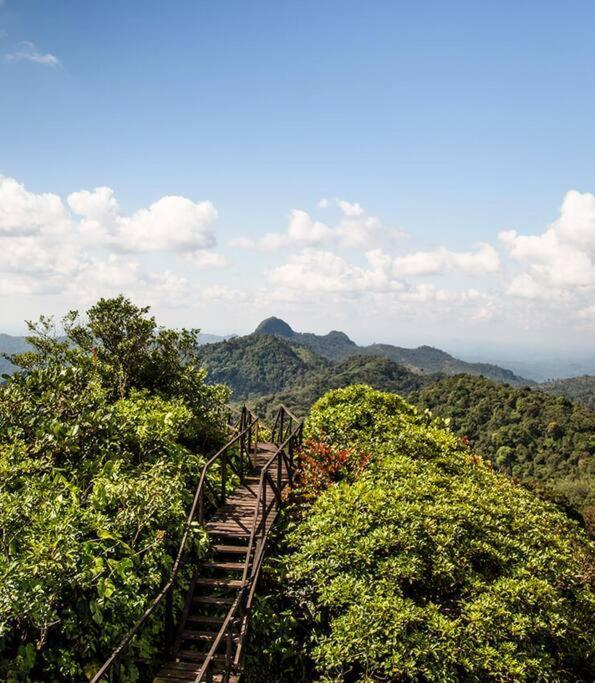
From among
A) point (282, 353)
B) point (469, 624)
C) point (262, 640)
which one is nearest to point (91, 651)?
point (262, 640)

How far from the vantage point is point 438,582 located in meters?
6.80

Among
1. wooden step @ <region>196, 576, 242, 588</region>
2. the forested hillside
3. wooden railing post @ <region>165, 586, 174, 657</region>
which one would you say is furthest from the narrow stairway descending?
the forested hillside

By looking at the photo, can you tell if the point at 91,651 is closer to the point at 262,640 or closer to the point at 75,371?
the point at 262,640

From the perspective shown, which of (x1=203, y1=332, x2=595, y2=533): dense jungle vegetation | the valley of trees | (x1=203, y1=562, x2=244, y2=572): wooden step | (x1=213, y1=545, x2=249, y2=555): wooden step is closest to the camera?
the valley of trees

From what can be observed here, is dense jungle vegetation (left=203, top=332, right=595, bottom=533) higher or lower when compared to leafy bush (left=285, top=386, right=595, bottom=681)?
lower

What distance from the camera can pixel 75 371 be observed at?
9508mm

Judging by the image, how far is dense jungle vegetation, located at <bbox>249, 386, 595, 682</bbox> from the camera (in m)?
5.95

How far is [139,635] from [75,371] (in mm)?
5141

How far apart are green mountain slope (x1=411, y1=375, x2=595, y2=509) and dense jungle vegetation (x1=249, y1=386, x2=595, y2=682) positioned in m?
53.8

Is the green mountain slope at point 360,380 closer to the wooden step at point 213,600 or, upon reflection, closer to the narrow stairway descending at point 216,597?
the narrow stairway descending at point 216,597

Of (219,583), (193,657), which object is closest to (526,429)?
(219,583)

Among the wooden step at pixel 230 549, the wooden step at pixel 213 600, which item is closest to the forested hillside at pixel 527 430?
the wooden step at pixel 230 549

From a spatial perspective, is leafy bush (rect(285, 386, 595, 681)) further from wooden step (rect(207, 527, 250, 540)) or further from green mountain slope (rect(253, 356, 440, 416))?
green mountain slope (rect(253, 356, 440, 416))

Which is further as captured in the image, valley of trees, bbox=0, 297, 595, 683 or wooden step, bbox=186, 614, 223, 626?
wooden step, bbox=186, 614, 223, 626
